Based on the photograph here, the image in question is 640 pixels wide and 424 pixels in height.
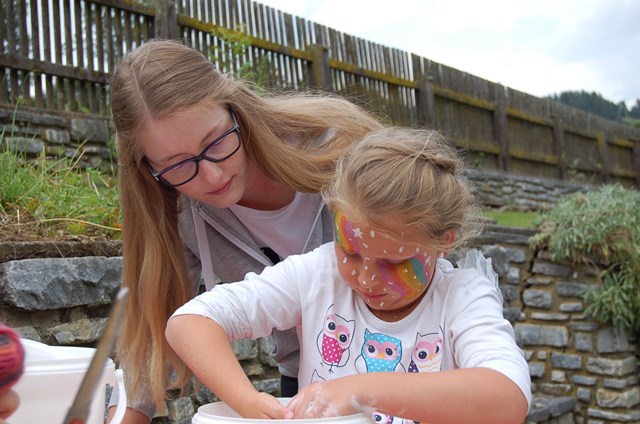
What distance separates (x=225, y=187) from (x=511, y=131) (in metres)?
8.19

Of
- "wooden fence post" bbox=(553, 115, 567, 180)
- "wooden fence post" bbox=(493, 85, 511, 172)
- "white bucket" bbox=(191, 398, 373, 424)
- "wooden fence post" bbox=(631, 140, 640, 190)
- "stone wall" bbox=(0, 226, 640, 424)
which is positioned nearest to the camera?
"white bucket" bbox=(191, 398, 373, 424)

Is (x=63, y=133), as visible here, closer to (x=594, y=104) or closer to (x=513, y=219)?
(x=513, y=219)

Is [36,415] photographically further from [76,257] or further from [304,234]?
[76,257]

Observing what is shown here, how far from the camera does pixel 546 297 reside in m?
5.25

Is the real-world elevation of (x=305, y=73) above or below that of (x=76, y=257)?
above

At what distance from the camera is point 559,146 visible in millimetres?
10406

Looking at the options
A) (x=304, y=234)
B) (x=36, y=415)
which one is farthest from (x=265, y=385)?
(x=36, y=415)

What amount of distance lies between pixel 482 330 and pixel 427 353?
0.52 feet

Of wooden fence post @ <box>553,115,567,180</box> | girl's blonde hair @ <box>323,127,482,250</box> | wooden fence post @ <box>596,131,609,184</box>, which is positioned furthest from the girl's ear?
wooden fence post @ <box>596,131,609,184</box>

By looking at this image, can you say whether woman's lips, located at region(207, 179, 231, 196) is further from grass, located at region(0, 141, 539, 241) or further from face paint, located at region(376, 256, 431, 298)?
grass, located at region(0, 141, 539, 241)

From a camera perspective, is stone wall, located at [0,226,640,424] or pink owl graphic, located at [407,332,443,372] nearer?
pink owl graphic, located at [407,332,443,372]

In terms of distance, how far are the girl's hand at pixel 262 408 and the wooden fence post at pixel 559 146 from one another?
31.9ft

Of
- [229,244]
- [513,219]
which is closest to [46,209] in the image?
[229,244]

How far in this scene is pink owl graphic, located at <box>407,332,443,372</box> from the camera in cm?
146
